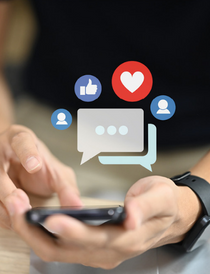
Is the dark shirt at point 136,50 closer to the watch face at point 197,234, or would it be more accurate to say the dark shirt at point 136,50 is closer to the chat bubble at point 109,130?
the chat bubble at point 109,130

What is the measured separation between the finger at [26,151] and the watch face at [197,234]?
199 mm

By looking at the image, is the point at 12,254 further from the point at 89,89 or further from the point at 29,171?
the point at 89,89

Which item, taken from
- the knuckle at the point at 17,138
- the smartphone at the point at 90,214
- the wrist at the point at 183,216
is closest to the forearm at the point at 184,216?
the wrist at the point at 183,216

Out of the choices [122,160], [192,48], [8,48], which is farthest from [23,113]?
[192,48]

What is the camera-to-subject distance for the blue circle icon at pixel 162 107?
474mm

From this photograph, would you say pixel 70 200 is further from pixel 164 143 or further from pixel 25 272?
pixel 164 143

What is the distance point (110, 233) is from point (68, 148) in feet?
1.25

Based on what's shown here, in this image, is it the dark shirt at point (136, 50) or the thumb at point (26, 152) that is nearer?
the thumb at point (26, 152)

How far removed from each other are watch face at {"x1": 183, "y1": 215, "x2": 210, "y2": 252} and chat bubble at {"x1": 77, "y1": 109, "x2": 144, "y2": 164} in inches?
8.5

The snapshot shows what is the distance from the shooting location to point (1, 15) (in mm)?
624

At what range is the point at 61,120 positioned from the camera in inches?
A: 18.8

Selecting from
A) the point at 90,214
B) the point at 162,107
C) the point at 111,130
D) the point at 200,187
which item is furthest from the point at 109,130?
the point at 90,214

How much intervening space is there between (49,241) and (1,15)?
2.00ft

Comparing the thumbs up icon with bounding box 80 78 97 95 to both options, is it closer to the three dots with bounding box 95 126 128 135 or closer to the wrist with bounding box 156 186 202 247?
the three dots with bounding box 95 126 128 135
